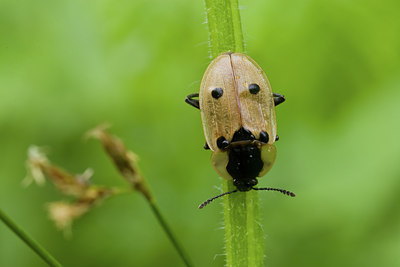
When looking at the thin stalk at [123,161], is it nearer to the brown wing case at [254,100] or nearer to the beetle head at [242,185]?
the beetle head at [242,185]

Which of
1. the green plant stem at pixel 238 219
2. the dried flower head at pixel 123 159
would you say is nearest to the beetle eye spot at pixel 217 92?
the green plant stem at pixel 238 219

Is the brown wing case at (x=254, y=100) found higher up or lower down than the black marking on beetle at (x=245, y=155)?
higher up

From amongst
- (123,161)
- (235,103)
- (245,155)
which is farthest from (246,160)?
(123,161)

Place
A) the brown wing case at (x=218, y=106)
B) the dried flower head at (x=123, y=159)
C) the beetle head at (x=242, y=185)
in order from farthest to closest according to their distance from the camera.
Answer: the brown wing case at (x=218, y=106)
the beetle head at (x=242, y=185)
the dried flower head at (x=123, y=159)

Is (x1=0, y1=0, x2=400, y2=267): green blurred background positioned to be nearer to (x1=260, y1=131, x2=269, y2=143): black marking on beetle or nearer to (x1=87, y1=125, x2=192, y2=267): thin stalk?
(x1=260, y1=131, x2=269, y2=143): black marking on beetle

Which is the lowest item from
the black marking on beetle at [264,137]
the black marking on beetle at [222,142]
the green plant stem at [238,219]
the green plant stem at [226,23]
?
the green plant stem at [238,219]

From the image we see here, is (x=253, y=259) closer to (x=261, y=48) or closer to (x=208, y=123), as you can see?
(x=208, y=123)

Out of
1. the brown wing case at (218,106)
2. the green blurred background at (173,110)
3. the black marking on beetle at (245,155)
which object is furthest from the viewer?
the green blurred background at (173,110)
